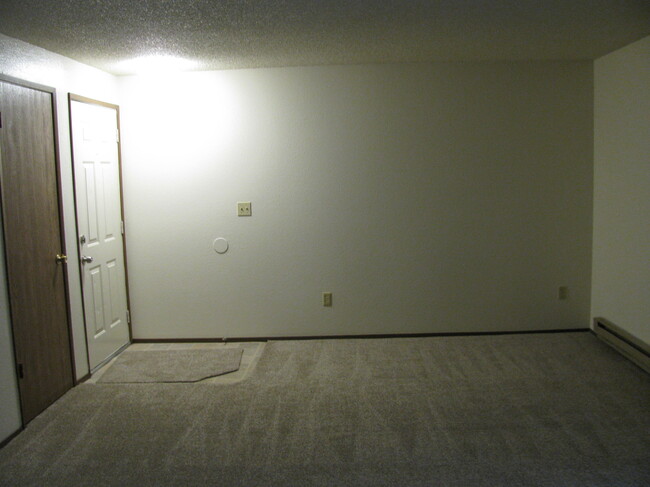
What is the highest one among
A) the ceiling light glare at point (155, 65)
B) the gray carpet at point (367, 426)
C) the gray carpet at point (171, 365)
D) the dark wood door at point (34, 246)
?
the ceiling light glare at point (155, 65)

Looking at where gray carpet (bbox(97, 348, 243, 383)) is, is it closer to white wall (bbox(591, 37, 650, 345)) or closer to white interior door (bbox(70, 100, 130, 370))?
white interior door (bbox(70, 100, 130, 370))

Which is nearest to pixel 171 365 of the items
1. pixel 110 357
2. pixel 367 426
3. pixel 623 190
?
pixel 110 357

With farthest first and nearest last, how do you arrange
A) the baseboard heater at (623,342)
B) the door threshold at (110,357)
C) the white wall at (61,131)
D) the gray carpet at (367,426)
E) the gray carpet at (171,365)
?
the door threshold at (110,357) → the gray carpet at (171,365) → the baseboard heater at (623,342) → the white wall at (61,131) → the gray carpet at (367,426)

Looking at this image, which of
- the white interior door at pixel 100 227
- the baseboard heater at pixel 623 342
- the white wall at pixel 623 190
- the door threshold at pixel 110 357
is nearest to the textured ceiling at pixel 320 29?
the white wall at pixel 623 190

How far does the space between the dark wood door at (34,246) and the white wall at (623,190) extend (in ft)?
12.8

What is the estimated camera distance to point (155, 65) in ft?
13.1

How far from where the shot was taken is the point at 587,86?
14.2 feet

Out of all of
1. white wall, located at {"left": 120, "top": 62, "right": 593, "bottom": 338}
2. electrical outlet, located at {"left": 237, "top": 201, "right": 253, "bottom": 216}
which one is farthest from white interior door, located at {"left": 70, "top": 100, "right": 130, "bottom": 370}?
electrical outlet, located at {"left": 237, "top": 201, "right": 253, "bottom": 216}

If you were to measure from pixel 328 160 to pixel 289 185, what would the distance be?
38 centimetres

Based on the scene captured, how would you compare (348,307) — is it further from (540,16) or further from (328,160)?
(540,16)

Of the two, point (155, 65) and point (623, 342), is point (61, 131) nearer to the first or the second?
point (155, 65)

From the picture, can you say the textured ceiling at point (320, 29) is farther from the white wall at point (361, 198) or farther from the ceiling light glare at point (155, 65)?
the white wall at point (361, 198)

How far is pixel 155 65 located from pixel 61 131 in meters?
0.88

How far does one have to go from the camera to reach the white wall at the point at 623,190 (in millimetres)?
3717
